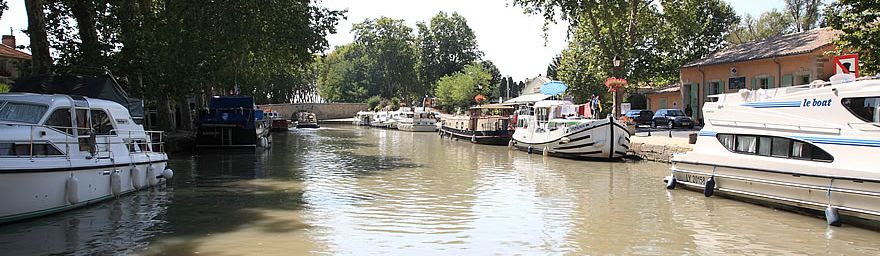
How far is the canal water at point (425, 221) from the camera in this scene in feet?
33.0

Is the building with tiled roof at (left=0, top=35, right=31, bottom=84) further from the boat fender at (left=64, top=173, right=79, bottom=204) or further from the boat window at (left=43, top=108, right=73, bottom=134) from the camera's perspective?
the boat fender at (left=64, top=173, right=79, bottom=204)

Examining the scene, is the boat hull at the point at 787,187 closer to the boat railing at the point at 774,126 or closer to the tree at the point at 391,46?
the boat railing at the point at 774,126

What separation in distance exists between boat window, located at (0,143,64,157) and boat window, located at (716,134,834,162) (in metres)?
13.9

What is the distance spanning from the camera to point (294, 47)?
37062 millimetres

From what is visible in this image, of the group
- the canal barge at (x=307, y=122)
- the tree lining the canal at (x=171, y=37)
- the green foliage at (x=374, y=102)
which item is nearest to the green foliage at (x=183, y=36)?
the tree lining the canal at (x=171, y=37)

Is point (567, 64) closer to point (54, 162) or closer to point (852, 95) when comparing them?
point (852, 95)

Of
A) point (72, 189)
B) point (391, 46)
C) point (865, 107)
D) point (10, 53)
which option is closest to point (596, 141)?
point (865, 107)

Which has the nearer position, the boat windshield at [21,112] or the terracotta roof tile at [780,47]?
the boat windshield at [21,112]

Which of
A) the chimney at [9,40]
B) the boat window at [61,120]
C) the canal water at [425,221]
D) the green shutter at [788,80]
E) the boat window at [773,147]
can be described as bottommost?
the canal water at [425,221]

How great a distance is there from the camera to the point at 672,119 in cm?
3831

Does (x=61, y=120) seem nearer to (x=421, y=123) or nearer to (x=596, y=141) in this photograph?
(x=596, y=141)

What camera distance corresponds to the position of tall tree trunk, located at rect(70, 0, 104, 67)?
2395cm

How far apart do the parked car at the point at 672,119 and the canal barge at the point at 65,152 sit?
95.9 ft

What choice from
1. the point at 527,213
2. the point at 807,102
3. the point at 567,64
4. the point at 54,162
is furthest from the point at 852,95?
the point at 567,64
